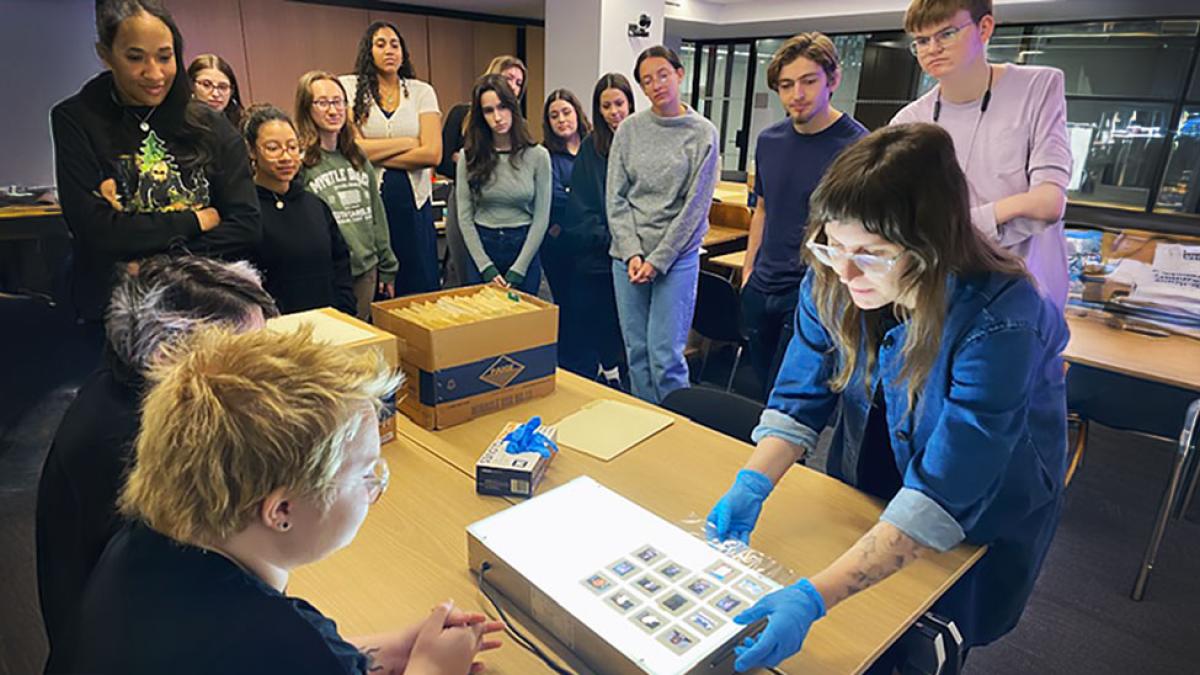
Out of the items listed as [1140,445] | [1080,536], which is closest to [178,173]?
[1080,536]

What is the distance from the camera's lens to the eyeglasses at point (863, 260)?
105cm

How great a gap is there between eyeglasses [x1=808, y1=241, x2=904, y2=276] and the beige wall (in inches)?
246

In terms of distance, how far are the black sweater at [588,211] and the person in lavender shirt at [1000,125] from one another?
144cm

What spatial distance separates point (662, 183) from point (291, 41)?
5.14 metres

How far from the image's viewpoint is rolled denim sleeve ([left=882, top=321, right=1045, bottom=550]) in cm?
100

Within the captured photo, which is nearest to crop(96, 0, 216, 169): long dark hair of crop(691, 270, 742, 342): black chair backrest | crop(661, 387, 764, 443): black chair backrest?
crop(661, 387, 764, 443): black chair backrest

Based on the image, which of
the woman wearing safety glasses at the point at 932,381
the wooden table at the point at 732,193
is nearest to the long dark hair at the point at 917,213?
the woman wearing safety glasses at the point at 932,381

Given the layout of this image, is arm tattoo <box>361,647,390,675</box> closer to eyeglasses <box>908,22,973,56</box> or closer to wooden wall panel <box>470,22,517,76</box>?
eyeglasses <box>908,22,973,56</box>

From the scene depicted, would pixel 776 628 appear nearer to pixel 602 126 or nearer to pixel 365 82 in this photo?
pixel 602 126

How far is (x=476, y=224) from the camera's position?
2.96 m

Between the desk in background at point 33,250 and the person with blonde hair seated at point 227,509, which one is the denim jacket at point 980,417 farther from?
the desk in background at point 33,250

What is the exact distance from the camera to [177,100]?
1796 millimetres

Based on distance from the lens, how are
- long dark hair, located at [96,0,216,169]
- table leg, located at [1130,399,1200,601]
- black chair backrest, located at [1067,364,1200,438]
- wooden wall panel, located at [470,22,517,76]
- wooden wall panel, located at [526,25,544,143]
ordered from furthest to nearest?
wooden wall panel, located at [526,25,544,143] → wooden wall panel, located at [470,22,517,76] → black chair backrest, located at [1067,364,1200,438] → table leg, located at [1130,399,1200,601] → long dark hair, located at [96,0,216,169]

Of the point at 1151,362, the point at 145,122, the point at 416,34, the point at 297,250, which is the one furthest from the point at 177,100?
the point at 416,34
